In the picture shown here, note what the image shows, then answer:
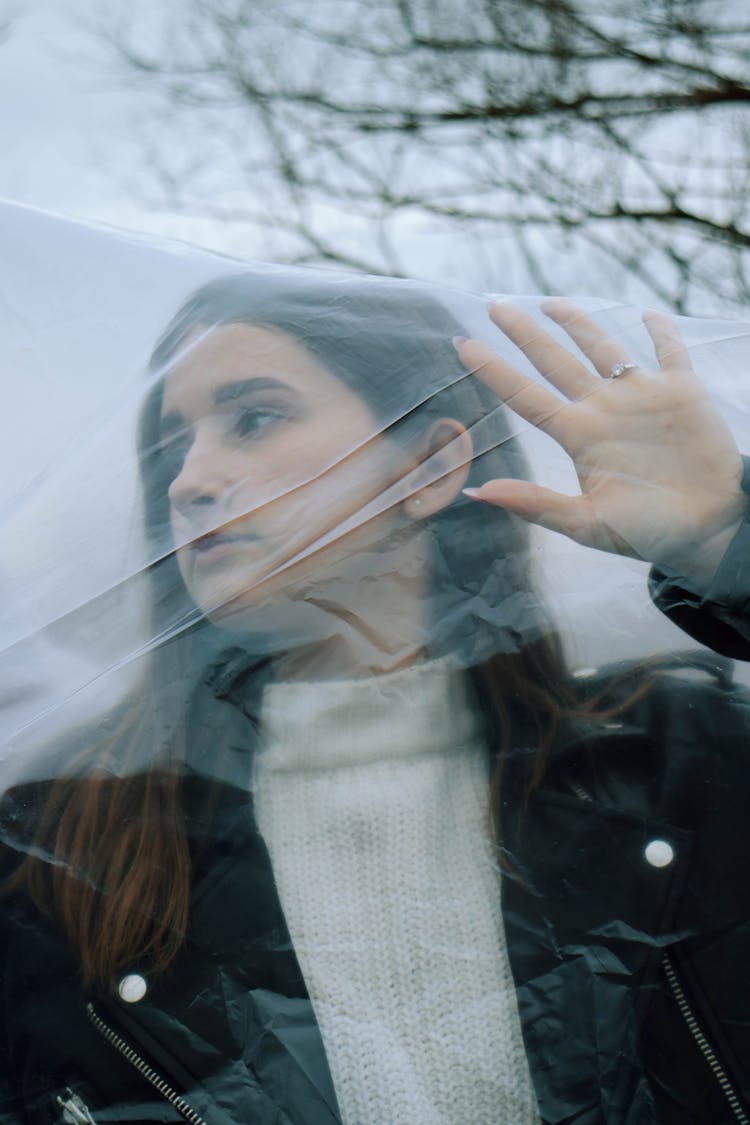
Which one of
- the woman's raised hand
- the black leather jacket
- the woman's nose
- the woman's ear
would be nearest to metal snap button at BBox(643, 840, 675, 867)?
the black leather jacket

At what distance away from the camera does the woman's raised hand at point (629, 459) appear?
1019mm

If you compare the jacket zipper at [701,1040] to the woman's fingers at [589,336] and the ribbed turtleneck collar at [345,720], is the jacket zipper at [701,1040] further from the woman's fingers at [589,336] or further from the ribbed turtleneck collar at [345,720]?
the woman's fingers at [589,336]

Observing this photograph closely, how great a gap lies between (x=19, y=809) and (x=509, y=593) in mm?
466

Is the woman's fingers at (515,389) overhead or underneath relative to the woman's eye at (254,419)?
underneath

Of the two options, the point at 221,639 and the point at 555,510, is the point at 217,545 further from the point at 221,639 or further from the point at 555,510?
the point at 555,510

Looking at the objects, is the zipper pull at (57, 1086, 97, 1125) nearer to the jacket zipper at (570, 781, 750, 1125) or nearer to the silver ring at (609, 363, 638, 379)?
the jacket zipper at (570, 781, 750, 1125)

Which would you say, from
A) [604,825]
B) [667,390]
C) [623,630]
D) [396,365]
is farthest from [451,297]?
[604,825]

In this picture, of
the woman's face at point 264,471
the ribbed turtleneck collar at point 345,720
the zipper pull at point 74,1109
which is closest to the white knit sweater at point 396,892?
the ribbed turtleneck collar at point 345,720

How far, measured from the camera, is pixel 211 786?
0.99 metres

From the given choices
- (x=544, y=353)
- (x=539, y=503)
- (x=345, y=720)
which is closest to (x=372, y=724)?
(x=345, y=720)

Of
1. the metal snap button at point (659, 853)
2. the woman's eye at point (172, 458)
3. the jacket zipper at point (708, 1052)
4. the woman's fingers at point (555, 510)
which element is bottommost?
the jacket zipper at point (708, 1052)

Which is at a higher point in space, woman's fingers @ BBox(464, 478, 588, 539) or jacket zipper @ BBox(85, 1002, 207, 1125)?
woman's fingers @ BBox(464, 478, 588, 539)

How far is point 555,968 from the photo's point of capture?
965mm

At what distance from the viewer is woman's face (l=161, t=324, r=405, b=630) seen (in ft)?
3.26
